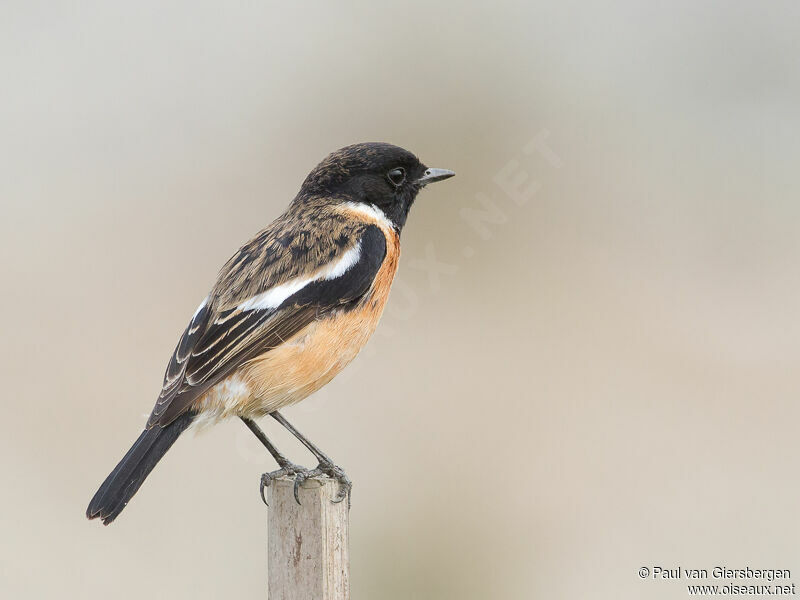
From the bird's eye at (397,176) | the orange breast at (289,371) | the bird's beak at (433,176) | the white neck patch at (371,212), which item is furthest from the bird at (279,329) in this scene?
the bird's beak at (433,176)

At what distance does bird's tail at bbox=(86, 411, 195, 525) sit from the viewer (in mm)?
3850

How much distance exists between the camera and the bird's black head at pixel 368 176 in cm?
538

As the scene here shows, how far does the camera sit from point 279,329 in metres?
4.61

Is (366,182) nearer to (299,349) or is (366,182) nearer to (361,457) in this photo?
(299,349)

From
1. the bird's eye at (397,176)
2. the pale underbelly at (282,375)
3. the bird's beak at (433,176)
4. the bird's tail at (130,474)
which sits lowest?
the bird's tail at (130,474)

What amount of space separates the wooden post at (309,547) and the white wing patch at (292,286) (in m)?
1.03

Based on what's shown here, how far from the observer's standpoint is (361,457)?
8508 mm

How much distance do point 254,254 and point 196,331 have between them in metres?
0.52

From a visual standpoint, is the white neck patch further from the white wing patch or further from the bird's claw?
the bird's claw

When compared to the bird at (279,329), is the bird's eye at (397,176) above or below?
above

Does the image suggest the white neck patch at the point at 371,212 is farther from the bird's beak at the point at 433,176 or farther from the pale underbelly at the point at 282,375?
the pale underbelly at the point at 282,375

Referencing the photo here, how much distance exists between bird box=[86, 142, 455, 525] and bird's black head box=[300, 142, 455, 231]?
29 centimetres

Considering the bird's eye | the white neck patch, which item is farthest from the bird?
the bird's eye

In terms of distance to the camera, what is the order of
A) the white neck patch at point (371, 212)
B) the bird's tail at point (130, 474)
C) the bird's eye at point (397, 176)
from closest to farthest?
the bird's tail at point (130, 474) → the white neck patch at point (371, 212) → the bird's eye at point (397, 176)
